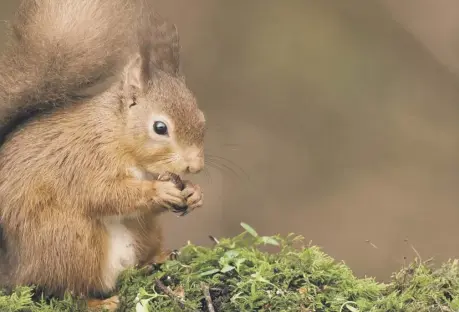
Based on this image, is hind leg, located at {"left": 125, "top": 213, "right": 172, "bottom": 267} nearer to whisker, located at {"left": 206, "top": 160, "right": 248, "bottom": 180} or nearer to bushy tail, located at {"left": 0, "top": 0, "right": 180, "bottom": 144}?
whisker, located at {"left": 206, "top": 160, "right": 248, "bottom": 180}

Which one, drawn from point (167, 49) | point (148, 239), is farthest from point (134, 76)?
point (148, 239)

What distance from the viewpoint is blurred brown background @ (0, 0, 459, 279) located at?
13.1 ft

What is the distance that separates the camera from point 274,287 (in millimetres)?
1794

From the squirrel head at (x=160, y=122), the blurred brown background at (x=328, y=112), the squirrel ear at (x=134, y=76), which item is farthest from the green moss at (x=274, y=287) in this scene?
the blurred brown background at (x=328, y=112)

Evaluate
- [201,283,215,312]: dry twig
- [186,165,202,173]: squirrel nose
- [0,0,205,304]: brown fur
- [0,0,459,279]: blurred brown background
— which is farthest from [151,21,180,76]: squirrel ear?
[0,0,459,279]: blurred brown background

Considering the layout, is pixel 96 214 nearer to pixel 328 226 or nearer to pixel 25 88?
pixel 25 88

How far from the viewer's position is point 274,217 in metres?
3.98

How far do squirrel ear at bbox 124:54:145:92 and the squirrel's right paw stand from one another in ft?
0.81

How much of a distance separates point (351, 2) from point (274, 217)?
3.51 ft

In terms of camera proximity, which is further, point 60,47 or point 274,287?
point 60,47

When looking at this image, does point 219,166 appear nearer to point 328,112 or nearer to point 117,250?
point 328,112

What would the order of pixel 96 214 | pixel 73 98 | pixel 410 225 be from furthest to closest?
pixel 410 225 < pixel 73 98 < pixel 96 214

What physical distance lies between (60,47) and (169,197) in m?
0.45

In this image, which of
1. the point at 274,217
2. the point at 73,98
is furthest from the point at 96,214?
the point at 274,217
